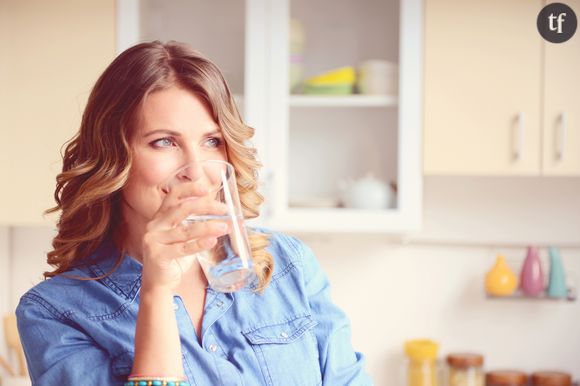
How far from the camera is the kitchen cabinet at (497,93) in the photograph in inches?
83.5

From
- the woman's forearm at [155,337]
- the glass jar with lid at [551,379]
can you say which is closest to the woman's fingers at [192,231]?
the woman's forearm at [155,337]

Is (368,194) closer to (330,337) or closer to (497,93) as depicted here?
(497,93)

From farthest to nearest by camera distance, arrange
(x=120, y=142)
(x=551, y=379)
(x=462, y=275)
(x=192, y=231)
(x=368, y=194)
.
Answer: (x=462, y=275) < (x=551, y=379) < (x=368, y=194) < (x=120, y=142) < (x=192, y=231)

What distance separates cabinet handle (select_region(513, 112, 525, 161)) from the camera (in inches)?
83.7

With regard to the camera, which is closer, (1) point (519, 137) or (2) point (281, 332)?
(2) point (281, 332)

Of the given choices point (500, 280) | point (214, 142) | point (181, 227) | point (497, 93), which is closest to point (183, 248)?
point (181, 227)

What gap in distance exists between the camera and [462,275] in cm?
250

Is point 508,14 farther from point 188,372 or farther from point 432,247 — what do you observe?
point 188,372

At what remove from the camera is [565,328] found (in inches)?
96.6

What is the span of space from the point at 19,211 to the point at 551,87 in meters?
1.45

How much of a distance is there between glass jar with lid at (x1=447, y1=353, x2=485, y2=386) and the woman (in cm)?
116

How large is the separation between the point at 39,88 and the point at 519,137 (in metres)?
1.29

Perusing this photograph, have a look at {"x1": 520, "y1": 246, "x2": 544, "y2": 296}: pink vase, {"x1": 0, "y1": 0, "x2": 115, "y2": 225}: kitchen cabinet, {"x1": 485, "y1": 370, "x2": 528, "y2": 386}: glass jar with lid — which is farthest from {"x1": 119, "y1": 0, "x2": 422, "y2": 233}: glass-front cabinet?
{"x1": 485, "y1": 370, "x2": 528, "y2": 386}: glass jar with lid

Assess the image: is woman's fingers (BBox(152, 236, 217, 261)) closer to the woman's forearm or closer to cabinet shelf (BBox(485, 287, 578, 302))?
the woman's forearm
